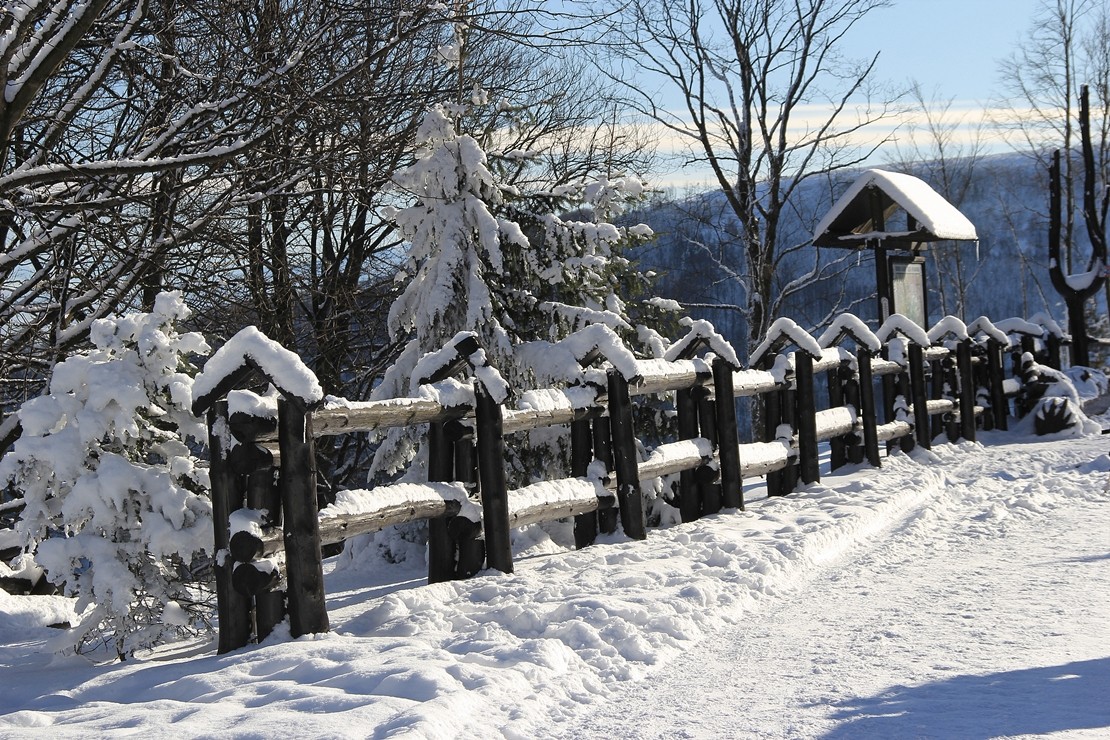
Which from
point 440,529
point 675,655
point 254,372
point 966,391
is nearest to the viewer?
point 675,655

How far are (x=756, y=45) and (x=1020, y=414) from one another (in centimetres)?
1073

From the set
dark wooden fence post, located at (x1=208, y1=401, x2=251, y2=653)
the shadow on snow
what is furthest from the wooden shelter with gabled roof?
dark wooden fence post, located at (x1=208, y1=401, x2=251, y2=653)

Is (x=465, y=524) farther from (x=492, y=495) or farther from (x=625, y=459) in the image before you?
(x=625, y=459)

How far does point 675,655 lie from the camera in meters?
4.89

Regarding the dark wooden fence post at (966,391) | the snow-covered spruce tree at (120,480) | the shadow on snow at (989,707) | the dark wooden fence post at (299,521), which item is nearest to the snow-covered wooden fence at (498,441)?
the dark wooden fence post at (299,521)

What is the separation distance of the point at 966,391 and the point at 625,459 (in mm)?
9007

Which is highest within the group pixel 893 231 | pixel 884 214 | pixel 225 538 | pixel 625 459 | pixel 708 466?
pixel 884 214

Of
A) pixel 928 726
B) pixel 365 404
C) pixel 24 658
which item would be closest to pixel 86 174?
pixel 365 404

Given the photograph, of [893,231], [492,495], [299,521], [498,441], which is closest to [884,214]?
[893,231]

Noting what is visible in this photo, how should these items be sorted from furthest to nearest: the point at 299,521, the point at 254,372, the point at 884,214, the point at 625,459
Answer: the point at 884,214, the point at 625,459, the point at 254,372, the point at 299,521

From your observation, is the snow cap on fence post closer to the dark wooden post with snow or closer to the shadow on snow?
the shadow on snow

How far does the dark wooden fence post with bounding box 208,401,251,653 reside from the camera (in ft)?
17.0

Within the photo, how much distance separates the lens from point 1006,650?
457 centimetres

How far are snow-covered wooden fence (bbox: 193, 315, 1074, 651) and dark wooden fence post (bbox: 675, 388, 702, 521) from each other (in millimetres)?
13
